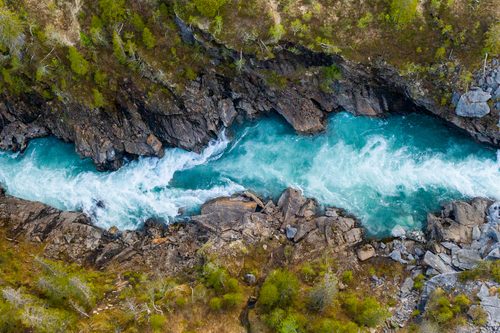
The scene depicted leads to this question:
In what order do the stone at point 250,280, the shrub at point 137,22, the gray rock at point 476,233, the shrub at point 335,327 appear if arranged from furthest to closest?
1. the shrub at point 137,22
2. the gray rock at point 476,233
3. the stone at point 250,280
4. the shrub at point 335,327

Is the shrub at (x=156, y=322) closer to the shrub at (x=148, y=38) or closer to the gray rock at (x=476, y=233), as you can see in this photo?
the shrub at (x=148, y=38)

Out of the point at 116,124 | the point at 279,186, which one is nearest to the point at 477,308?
the point at 279,186

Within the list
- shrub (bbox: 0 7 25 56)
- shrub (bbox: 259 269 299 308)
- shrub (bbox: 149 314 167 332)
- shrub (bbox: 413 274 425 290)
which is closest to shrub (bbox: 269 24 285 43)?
shrub (bbox: 259 269 299 308)

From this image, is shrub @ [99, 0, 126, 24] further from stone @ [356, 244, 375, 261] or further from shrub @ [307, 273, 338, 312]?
stone @ [356, 244, 375, 261]

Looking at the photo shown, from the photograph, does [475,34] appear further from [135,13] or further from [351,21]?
[135,13]

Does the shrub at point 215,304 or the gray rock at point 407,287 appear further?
the gray rock at point 407,287

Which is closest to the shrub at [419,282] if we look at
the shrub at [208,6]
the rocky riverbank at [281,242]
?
the rocky riverbank at [281,242]

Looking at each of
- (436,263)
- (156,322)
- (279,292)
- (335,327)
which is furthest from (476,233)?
(156,322)
